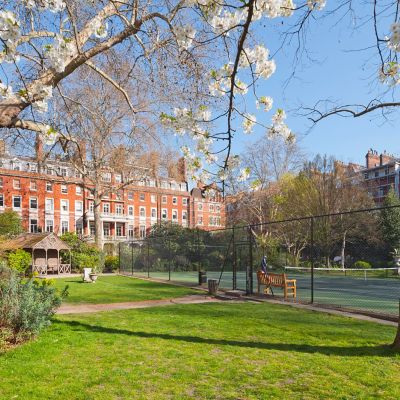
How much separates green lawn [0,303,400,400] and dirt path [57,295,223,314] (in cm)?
232

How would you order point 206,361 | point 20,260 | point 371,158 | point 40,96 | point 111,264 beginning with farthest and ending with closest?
point 371,158
point 111,264
point 20,260
point 206,361
point 40,96

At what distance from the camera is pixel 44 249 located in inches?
1241

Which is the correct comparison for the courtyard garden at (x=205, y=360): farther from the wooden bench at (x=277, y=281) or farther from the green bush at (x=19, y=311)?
the wooden bench at (x=277, y=281)

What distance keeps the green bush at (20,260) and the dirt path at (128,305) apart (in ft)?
46.5

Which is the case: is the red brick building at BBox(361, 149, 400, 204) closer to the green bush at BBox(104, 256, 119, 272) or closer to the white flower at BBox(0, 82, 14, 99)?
the green bush at BBox(104, 256, 119, 272)

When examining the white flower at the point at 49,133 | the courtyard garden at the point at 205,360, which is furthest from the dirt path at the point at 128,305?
the white flower at the point at 49,133

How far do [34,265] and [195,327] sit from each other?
24.8 m

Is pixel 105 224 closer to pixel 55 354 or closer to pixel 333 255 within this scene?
pixel 333 255

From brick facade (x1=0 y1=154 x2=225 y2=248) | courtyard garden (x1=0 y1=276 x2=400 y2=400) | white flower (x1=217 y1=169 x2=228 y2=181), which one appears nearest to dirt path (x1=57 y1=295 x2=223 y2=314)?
courtyard garden (x1=0 y1=276 x2=400 y2=400)

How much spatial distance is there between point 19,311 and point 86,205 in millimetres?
58062

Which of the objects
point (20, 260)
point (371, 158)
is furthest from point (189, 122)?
point (371, 158)

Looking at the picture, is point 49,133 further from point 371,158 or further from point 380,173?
point 371,158

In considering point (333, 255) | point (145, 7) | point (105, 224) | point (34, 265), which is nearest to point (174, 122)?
point (145, 7)

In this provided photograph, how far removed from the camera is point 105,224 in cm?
6794
